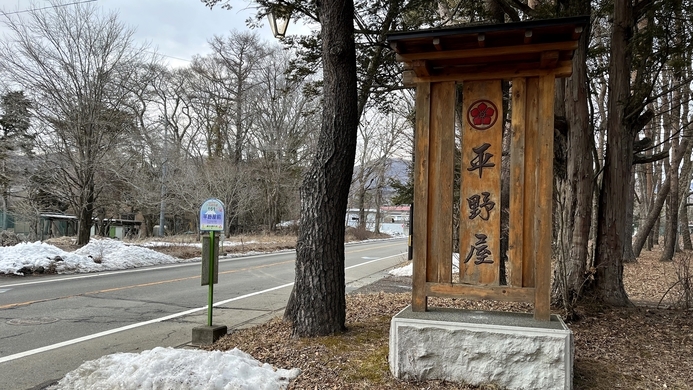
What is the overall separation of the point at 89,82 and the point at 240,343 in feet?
53.6

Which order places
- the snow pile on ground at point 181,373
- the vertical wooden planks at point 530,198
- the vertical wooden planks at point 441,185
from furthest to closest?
the vertical wooden planks at point 441,185 < the vertical wooden planks at point 530,198 < the snow pile on ground at point 181,373

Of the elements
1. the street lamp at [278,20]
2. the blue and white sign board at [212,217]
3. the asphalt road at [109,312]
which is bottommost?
the asphalt road at [109,312]

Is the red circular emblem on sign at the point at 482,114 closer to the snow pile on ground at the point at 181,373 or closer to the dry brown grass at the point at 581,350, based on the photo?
the dry brown grass at the point at 581,350

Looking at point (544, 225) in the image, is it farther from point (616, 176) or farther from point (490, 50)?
point (616, 176)

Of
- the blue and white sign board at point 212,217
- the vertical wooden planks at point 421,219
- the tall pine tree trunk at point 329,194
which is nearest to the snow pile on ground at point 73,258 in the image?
the blue and white sign board at point 212,217

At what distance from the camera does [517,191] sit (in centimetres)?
477

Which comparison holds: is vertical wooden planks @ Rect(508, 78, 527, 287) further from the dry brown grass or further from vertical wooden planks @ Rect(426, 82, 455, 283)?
the dry brown grass

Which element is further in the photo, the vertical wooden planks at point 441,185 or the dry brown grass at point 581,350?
the vertical wooden planks at point 441,185

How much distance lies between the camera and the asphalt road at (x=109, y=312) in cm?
594

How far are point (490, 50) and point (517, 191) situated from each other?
140cm

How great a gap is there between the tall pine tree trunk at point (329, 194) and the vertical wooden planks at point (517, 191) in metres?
2.08

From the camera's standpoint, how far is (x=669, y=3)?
7.83m

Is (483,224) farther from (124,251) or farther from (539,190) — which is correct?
(124,251)

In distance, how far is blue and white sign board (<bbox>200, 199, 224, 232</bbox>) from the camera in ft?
21.4
